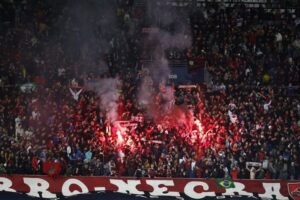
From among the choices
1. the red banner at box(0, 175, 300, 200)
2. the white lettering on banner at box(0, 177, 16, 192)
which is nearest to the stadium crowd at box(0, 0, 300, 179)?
the white lettering on banner at box(0, 177, 16, 192)

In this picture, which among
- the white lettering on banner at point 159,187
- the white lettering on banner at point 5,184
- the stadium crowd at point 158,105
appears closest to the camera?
the white lettering on banner at point 5,184

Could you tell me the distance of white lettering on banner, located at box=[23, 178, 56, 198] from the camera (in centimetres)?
1850

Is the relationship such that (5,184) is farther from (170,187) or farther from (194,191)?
(194,191)

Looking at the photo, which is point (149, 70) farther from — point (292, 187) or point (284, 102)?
point (292, 187)

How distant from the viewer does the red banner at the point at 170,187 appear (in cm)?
1856

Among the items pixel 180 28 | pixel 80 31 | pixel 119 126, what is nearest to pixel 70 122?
pixel 119 126

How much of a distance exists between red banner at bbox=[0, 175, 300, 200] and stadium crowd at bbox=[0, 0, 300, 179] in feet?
1.24

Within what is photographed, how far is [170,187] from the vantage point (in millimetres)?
18578

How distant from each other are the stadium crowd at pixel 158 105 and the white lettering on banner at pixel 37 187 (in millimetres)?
345

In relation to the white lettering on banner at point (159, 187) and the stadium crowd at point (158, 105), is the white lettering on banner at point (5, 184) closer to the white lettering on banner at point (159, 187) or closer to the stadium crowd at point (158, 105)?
the stadium crowd at point (158, 105)

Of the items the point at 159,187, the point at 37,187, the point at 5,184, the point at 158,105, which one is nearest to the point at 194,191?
the point at 159,187

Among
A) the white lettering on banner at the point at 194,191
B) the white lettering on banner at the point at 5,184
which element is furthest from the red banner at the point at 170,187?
the white lettering on banner at the point at 5,184

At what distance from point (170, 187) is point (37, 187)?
3811 millimetres

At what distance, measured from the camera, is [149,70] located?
23.2 m
